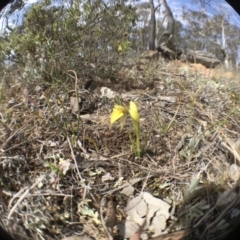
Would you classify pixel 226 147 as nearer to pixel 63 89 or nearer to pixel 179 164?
pixel 179 164

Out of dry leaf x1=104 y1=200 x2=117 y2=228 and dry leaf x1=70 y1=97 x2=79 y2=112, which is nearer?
dry leaf x1=104 y1=200 x2=117 y2=228

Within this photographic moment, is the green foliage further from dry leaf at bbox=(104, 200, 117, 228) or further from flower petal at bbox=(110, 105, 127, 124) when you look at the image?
dry leaf at bbox=(104, 200, 117, 228)

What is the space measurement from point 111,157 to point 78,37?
0.35 m

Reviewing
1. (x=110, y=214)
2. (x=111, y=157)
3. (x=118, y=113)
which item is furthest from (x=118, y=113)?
(x=110, y=214)

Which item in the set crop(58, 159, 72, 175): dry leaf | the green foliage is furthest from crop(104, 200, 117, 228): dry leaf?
the green foliage

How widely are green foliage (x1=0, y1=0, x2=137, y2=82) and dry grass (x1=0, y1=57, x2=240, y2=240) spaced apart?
0.05m

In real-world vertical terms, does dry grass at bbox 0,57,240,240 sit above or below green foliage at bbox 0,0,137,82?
below

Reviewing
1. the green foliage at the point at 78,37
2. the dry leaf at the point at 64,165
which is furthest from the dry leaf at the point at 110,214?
the green foliage at the point at 78,37

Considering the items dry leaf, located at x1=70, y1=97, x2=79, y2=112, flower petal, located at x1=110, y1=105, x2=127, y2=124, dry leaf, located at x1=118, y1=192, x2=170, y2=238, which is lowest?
dry leaf, located at x1=118, y1=192, x2=170, y2=238

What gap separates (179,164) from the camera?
58.9 inches

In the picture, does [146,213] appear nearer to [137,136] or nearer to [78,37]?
[137,136]

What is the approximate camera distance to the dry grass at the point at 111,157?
1457 millimetres

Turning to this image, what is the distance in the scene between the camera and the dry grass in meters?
1.46

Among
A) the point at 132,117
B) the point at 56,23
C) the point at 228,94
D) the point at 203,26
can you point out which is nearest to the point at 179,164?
the point at 132,117
